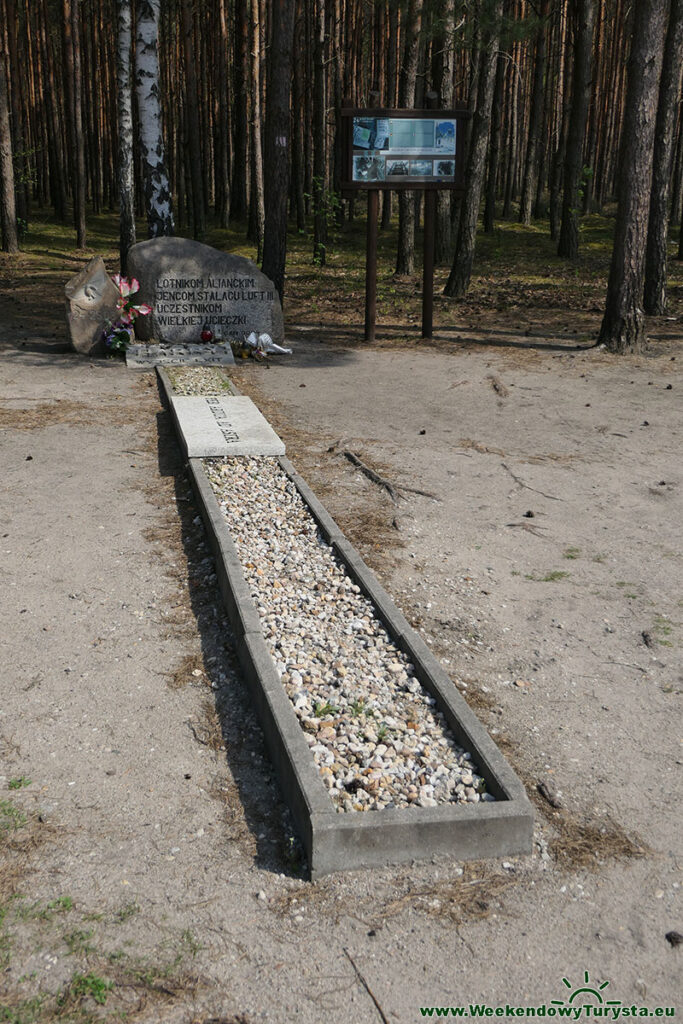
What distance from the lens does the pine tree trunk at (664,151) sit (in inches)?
531

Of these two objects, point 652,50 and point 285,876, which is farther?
point 652,50

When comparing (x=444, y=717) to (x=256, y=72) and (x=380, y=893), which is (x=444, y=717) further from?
(x=256, y=72)

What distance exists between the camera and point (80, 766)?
3.62m

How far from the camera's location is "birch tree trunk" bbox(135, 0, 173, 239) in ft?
43.1

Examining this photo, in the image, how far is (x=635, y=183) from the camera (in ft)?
37.0

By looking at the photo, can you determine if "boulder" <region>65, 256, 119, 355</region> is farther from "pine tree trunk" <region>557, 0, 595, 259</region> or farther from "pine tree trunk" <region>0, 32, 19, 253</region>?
"pine tree trunk" <region>557, 0, 595, 259</region>

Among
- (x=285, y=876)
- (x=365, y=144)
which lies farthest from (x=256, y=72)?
(x=285, y=876)

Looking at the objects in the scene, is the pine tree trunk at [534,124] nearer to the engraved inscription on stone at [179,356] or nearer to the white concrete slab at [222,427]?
the engraved inscription on stone at [179,356]

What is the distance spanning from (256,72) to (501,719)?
21369mm

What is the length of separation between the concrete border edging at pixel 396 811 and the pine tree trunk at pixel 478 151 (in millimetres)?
12487

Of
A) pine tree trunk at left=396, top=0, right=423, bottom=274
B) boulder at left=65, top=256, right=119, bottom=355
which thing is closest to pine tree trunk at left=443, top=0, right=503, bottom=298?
pine tree trunk at left=396, top=0, right=423, bottom=274

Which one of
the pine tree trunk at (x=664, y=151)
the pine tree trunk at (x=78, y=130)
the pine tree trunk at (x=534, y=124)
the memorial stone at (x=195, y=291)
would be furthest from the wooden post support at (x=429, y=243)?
the pine tree trunk at (x=534, y=124)

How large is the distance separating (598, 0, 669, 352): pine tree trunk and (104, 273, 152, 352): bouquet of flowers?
19.2 feet

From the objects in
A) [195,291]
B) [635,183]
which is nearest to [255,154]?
[195,291]
